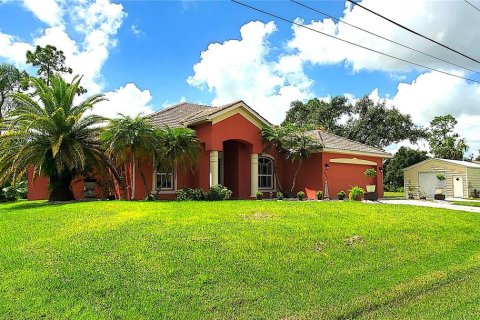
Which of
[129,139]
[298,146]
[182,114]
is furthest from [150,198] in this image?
[298,146]

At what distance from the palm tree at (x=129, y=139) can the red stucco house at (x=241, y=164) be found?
1.63 metres

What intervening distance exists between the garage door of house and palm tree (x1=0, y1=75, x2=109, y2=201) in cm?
2465

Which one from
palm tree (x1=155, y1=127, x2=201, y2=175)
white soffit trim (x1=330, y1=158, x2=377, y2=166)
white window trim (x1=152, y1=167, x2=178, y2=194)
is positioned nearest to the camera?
palm tree (x1=155, y1=127, x2=201, y2=175)

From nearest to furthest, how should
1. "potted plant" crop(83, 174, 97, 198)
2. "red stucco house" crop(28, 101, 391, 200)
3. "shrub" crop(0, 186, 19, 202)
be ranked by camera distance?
1. "red stucco house" crop(28, 101, 391, 200)
2. "potted plant" crop(83, 174, 97, 198)
3. "shrub" crop(0, 186, 19, 202)

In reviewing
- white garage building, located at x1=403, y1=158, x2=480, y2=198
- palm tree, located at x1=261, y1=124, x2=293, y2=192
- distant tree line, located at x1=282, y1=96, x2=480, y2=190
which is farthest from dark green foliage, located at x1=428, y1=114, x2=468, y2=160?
palm tree, located at x1=261, y1=124, x2=293, y2=192

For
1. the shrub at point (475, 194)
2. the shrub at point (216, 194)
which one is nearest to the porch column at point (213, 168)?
the shrub at point (216, 194)

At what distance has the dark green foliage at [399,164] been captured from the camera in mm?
41844

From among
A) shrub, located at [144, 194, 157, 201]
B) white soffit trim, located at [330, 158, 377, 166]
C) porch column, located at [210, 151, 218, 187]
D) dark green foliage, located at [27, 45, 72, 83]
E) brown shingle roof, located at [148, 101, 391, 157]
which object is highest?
dark green foliage, located at [27, 45, 72, 83]

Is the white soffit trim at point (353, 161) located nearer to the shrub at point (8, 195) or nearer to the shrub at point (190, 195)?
the shrub at point (190, 195)

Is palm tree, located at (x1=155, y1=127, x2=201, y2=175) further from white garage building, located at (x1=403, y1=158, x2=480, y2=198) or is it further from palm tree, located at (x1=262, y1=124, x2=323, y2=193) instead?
white garage building, located at (x1=403, y1=158, x2=480, y2=198)

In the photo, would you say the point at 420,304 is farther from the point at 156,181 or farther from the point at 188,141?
the point at 156,181

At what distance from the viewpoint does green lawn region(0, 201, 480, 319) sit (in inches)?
221

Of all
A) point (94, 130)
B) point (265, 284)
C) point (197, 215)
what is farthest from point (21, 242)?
point (94, 130)

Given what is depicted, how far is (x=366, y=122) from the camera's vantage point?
44.8 meters
